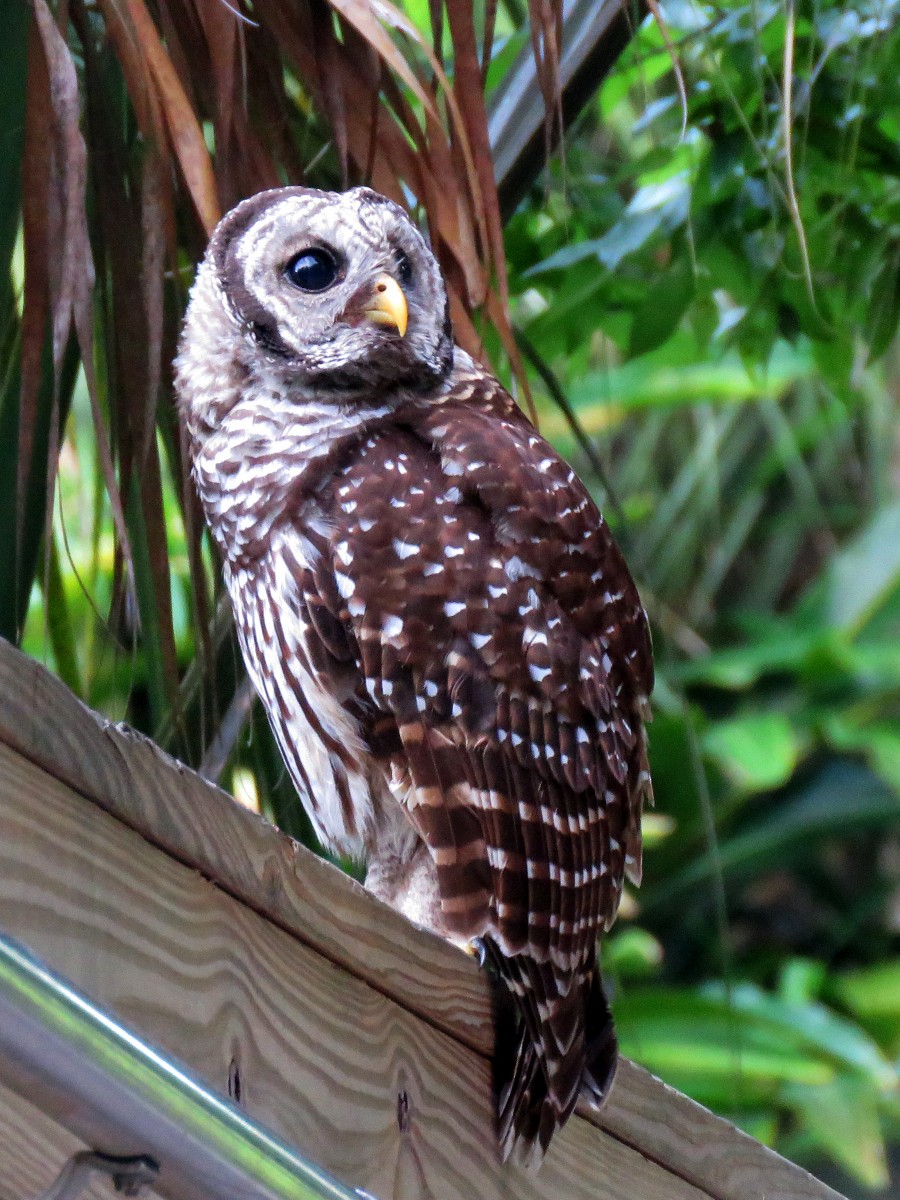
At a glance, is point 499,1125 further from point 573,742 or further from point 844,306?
point 844,306

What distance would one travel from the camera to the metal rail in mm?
823

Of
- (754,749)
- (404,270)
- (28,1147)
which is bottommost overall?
(754,749)

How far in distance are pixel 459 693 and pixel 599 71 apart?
927 mm

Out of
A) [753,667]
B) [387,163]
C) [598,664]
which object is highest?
[387,163]

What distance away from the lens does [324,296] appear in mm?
2301

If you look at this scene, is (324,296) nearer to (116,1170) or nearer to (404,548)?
(404,548)

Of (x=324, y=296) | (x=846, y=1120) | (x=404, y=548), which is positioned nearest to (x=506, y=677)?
(x=404, y=548)

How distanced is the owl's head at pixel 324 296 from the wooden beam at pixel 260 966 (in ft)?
3.10

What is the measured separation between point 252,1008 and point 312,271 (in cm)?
128

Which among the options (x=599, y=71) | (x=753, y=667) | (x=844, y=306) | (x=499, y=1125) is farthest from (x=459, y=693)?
(x=753, y=667)

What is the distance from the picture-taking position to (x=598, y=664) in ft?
6.80

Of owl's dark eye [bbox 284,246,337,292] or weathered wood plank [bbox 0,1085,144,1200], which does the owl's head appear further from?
weathered wood plank [bbox 0,1085,144,1200]

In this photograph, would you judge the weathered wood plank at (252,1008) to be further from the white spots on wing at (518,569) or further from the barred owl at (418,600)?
the white spots on wing at (518,569)

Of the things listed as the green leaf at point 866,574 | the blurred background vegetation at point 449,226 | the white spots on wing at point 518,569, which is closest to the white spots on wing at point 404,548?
the white spots on wing at point 518,569
